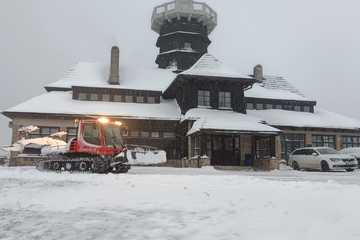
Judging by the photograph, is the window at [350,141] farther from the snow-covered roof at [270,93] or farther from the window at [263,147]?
the window at [263,147]

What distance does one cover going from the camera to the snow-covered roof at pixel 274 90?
128ft

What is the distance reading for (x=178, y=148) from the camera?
32781mm

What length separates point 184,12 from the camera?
41219 mm

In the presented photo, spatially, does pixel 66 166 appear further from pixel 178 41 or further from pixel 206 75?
pixel 178 41

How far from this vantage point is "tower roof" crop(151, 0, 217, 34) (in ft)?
136

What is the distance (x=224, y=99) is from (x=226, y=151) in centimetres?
421

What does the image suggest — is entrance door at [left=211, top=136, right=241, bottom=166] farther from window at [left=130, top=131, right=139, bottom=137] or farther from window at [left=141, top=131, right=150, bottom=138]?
window at [left=130, top=131, right=139, bottom=137]

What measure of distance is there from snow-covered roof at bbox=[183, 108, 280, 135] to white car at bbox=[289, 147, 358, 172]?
94.8 inches

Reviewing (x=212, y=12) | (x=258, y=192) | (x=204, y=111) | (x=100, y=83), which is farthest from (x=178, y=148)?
(x=258, y=192)

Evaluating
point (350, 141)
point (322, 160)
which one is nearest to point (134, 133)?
point (322, 160)

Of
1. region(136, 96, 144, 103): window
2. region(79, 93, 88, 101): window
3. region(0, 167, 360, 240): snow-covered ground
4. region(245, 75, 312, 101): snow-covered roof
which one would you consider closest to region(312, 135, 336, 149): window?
region(245, 75, 312, 101): snow-covered roof

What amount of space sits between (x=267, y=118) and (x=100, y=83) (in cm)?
1509

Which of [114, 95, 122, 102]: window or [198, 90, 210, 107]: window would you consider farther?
[114, 95, 122, 102]: window

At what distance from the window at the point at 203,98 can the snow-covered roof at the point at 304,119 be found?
575 cm
